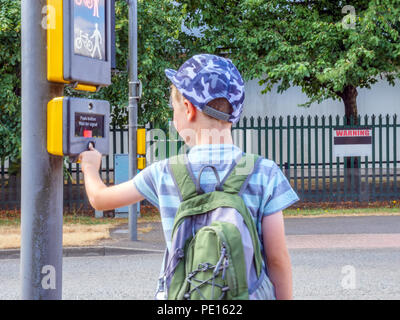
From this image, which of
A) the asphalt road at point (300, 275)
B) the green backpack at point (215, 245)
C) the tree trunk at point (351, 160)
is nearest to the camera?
the green backpack at point (215, 245)

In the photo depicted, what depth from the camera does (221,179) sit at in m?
2.00

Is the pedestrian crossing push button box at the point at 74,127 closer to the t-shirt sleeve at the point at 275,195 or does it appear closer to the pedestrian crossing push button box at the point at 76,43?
the pedestrian crossing push button box at the point at 76,43

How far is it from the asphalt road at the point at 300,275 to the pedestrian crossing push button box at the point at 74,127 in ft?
12.4

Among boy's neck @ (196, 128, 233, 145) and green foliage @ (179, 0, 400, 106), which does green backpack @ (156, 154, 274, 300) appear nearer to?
boy's neck @ (196, 128, 233, 145)

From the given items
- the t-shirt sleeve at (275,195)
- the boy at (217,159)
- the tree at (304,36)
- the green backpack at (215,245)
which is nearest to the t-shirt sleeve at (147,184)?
the boy at (217,159)

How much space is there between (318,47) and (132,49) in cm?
574

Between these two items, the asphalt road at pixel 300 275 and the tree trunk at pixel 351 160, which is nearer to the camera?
the asphalt road at pixel 300 275

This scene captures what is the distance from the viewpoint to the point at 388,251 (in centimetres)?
884

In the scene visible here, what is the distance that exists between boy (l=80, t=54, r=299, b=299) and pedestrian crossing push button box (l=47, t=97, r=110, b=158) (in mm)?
586

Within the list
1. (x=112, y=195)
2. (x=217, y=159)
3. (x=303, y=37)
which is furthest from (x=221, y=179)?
(x=303, y=37)

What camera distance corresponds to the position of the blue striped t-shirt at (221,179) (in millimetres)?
2029

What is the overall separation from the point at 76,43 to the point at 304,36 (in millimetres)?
11664

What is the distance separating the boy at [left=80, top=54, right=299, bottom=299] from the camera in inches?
80.7
